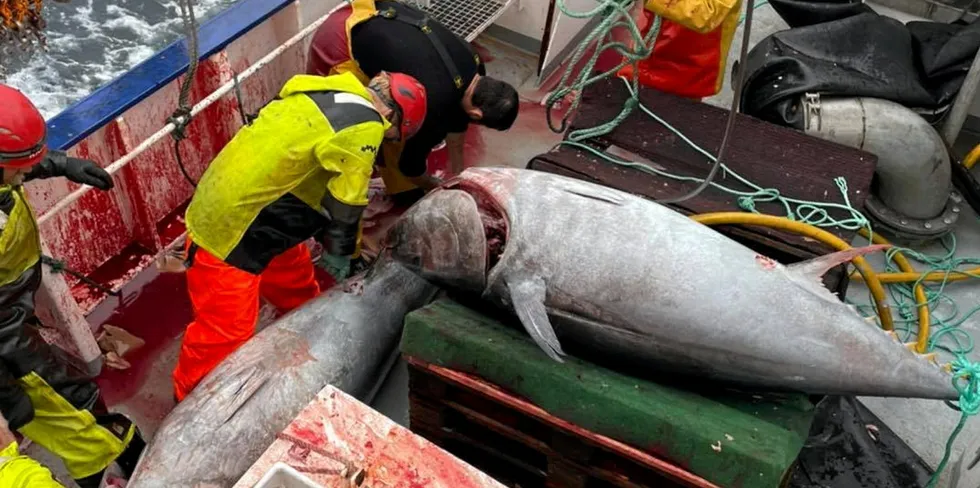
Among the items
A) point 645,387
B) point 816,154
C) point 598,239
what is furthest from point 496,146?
point 645,387

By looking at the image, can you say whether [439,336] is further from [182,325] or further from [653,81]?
[653,81]

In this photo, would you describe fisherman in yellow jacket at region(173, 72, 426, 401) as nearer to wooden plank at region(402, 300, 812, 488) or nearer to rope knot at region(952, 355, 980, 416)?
wooden plank at region(402, 300, 812, 488)

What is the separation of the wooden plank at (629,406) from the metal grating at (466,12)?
3308 mm

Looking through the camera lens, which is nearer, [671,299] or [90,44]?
[671,299]

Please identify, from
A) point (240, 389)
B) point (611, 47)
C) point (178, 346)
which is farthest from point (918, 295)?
point (178, 346)

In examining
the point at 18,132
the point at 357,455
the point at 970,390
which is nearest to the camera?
the point at 357,455

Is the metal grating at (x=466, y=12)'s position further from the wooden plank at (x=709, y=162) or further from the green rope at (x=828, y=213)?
the wooden plank at (x=709, y=162)

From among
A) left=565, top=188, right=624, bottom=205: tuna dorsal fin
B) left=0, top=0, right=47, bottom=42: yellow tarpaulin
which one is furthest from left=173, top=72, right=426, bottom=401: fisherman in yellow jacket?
left=0, top=0, right=47, bottom=42: yellow tarpaulin

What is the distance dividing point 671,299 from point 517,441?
81cm

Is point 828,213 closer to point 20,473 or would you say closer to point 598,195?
point 598,195

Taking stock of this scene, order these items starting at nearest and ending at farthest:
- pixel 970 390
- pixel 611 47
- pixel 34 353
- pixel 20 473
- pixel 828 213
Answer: pixel 20 473 < pixel 970 390 < pixel 34 353 < pixel 828 213 < pixel 611 47

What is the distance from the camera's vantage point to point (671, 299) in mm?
3098

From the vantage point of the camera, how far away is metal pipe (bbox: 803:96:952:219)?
4.75 m

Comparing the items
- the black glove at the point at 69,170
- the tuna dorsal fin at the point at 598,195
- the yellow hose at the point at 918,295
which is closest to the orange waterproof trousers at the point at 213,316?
the black glove at the point at 69,170
